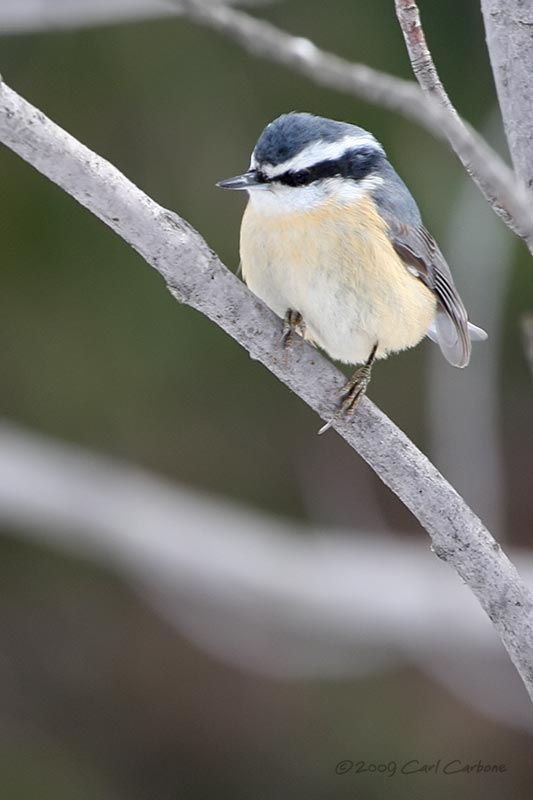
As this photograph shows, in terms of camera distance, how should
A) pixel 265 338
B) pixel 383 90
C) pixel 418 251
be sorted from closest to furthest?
pixel 383 90 → pixel 265 338 → pixel 418 251

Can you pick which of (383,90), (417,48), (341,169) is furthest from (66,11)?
(383,90)

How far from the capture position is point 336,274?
1489 mm

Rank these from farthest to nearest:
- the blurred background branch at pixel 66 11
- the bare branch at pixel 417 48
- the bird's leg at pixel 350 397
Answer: the blurred background branch at pixel 66 11 < the bird's leg at pixel 350 397 < the bare branch at pixel 417 48

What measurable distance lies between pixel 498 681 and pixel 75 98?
2373 millimetres

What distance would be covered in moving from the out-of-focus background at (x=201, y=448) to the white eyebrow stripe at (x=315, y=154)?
5.49 feet

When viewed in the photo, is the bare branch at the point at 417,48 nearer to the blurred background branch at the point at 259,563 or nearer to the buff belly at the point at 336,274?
the buff belly at the point at 336,274

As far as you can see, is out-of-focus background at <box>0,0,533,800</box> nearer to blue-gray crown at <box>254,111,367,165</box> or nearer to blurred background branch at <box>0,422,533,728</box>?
blurred background branch at <box>0,422,533,728</box>

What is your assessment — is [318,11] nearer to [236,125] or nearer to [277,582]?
[236,125]

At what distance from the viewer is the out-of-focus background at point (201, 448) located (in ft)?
11.2

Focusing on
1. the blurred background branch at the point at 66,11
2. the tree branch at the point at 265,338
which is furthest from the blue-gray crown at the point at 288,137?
the blurred background branch at the point at 66,11

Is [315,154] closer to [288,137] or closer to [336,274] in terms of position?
[288,137]

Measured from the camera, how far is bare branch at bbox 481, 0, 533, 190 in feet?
3.42

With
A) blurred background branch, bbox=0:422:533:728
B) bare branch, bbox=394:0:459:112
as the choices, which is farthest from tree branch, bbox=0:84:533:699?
blurred background branch, bbox=0:422:533:728

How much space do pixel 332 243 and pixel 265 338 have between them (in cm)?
32
